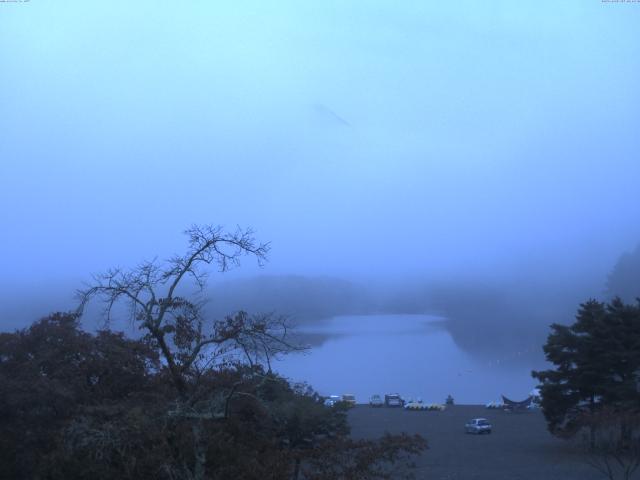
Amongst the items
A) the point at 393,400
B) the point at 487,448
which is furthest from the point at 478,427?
the point at 393,400

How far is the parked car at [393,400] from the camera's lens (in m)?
63.9

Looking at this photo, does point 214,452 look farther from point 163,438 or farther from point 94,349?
point 94,349

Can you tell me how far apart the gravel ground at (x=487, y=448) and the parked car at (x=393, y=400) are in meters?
8.99

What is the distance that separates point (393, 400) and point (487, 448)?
30540 millimetres

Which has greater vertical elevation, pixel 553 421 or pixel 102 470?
pixel 102 470

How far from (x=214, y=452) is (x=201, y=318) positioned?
1783mm

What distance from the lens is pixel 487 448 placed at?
34.2m

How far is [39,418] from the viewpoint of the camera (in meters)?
13.3

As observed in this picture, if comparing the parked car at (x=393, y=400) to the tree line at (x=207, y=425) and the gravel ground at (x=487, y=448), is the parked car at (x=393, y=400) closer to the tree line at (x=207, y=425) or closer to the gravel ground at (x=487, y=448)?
the gravel ground at (x=487, y=448)

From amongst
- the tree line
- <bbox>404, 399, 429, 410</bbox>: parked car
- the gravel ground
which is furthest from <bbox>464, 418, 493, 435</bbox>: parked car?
the tree line

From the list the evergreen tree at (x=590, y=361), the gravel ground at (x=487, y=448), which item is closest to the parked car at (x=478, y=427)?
the gravel ground at (x=487, y=448)

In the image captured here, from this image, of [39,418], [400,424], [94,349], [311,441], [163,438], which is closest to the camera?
[163,438]

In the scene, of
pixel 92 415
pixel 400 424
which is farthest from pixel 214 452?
pixel 400 424

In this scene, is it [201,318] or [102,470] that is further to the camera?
[201,318]
